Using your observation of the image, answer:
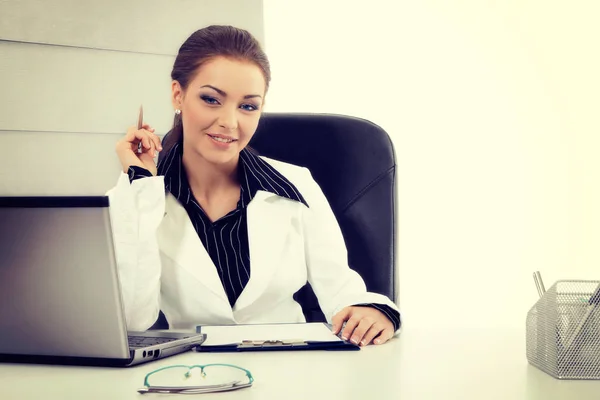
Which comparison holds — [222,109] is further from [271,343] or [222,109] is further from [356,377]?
[356,377]

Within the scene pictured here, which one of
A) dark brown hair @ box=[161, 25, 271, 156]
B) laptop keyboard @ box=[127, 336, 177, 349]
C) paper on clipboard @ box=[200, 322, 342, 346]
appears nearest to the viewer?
laptop keyboard @ box=[127, 336, 177, 349]

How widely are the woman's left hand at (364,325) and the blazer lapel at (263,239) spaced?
1.37ft

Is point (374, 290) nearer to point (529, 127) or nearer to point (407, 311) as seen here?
point (407, 311)

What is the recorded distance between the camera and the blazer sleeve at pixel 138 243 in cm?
138

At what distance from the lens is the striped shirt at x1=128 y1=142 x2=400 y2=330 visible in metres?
1.62

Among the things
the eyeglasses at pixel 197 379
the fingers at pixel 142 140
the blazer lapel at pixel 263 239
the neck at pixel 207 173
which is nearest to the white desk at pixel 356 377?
the eyeglasses at pixel 197 379

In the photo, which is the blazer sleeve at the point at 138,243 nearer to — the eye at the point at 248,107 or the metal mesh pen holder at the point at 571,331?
the eye at the point at 248,107

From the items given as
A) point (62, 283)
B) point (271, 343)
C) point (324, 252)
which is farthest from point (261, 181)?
point (62, 283)

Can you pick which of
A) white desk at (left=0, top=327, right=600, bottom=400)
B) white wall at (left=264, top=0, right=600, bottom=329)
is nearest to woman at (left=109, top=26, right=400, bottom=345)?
white desk at (left=0, top=327, right=600, bottom=400)

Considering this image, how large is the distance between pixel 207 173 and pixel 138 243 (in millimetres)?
403

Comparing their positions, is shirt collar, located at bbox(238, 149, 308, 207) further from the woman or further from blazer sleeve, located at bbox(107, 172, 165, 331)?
blazer sleeve, located at bbox(107, 172, 165, 331)

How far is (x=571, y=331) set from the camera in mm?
794

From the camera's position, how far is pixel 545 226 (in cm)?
250

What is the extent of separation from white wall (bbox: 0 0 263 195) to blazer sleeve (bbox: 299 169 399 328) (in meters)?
0.95
